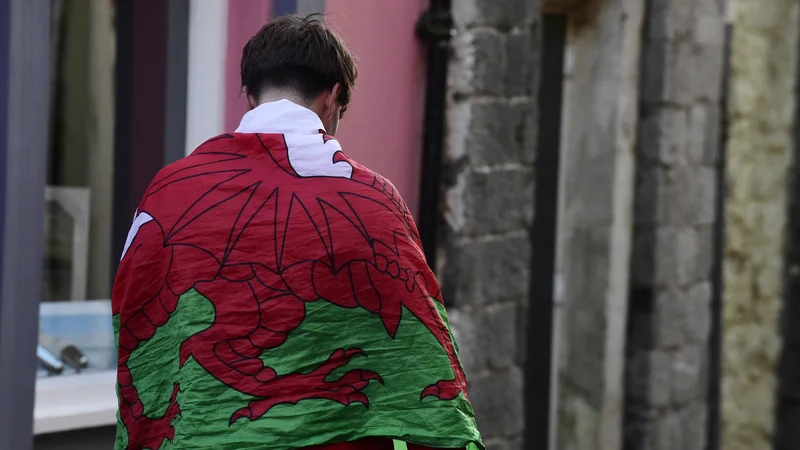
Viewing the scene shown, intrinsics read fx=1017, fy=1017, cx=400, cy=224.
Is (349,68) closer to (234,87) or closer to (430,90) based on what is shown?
(234,87)

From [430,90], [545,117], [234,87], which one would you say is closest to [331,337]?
[234,87]

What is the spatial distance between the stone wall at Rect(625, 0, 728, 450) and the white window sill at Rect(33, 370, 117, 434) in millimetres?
3243

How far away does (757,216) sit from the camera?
7035 millimetres

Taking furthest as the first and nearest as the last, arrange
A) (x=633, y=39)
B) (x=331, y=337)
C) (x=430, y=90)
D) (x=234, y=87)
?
(x=633, y=39) → (x=430, y=90) → (x=234, y=87) → (x=331, y=337)

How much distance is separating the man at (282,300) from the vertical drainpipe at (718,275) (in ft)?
14.9

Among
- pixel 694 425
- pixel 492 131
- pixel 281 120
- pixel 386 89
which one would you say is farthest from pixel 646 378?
pixel 281 120

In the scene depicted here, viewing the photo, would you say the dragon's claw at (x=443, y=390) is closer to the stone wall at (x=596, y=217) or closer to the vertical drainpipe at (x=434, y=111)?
the vertical drainpipe at (x=434, y=111)

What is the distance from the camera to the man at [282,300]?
1.88 m

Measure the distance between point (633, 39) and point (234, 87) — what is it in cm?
266

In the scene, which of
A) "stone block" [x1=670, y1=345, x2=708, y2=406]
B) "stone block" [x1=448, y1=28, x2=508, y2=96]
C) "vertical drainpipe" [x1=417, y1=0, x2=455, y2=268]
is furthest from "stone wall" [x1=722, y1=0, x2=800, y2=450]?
"vertical drainpipe" [x1=417, y1=0, x2=455, y2=268]

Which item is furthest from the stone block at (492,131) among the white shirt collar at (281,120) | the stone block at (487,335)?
the white shirt collar at (281,120)

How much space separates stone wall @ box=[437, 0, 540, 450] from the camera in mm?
4512

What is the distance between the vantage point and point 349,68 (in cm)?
216

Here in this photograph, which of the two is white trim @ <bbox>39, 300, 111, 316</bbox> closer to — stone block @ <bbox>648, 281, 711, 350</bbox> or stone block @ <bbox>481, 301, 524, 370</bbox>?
stone block @ <bbox>481, 301, 524, 370</bbox>
